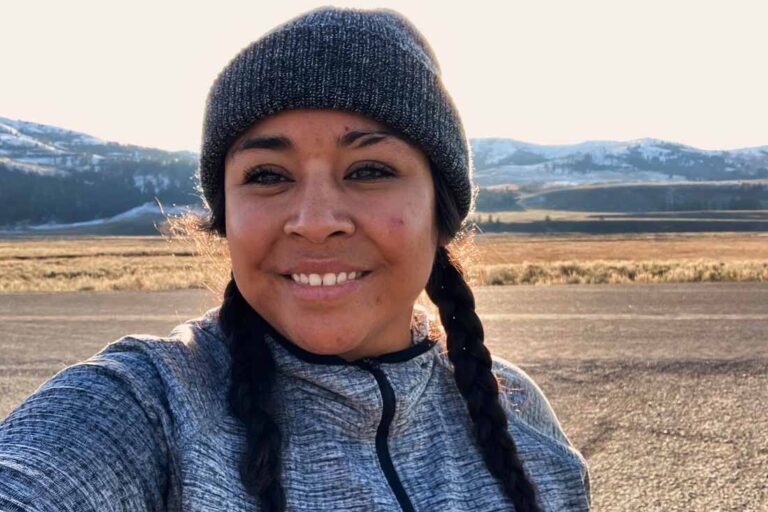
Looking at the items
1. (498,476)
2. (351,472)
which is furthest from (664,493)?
(351,472)

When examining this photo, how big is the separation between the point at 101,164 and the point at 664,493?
180 meters

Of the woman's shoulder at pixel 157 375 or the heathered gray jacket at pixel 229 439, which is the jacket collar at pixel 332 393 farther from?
the woman's shoulder at pixel 157 375

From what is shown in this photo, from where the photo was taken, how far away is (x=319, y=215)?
1.46m

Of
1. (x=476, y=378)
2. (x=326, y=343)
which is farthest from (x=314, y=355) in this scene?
(x=476, y=378)

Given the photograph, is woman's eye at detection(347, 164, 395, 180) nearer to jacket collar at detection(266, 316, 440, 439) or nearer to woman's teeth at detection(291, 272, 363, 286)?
woman's teeth at detection(291, 272, 363, 286)

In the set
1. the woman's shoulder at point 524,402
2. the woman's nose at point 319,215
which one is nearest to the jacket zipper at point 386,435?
the woman's nose at point 319,215

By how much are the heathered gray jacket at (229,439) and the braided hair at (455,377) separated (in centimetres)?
3

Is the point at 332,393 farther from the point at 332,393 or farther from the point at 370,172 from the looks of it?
the point at 370,172

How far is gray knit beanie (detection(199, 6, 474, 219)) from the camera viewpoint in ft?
5.01

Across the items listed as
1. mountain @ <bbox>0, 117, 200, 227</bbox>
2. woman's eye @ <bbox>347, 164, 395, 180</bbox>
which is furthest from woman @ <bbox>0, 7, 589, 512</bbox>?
mountain @ <bbox>0, 117, 200, 227</bbox>

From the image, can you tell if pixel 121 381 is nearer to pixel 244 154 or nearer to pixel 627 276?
pixel 244 154

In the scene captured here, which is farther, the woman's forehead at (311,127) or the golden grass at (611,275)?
the golden grass at (611,275)

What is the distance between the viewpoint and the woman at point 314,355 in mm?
1219

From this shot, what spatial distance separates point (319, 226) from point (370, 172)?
0.63ft
